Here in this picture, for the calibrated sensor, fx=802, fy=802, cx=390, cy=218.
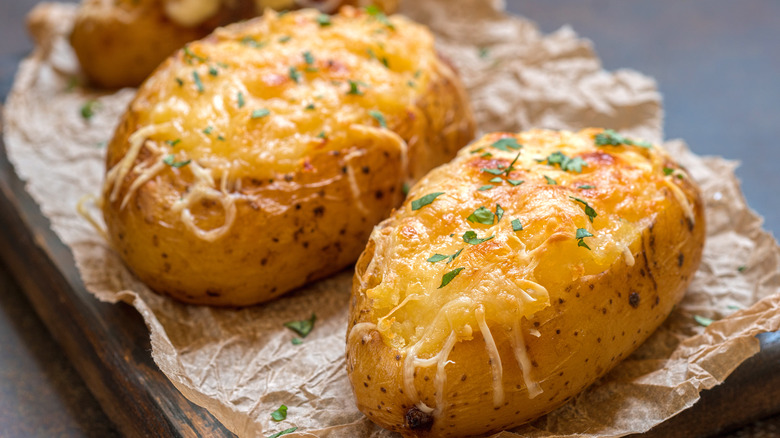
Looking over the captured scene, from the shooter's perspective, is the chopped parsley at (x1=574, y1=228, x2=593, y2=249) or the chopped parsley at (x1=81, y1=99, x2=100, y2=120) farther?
the chopped parsley at (x1=81, y1=99, x2=100, y2=120)

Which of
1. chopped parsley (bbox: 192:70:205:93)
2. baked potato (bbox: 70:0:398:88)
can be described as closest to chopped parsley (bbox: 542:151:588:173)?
chopped parsley (bbox: 192:70:205:93)

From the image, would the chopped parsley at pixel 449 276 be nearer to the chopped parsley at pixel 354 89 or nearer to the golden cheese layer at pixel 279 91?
the golden cheese layer at pixel 279 91

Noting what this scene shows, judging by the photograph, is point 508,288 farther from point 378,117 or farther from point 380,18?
point 380,18

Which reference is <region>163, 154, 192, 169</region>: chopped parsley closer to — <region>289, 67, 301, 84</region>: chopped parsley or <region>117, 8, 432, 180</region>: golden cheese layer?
<region>117, 8, 432, 180</region>: golden cheese layer

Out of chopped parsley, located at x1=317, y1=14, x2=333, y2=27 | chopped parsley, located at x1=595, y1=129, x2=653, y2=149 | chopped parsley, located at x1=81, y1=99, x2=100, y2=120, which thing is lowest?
chopped parsley, located at x1=81, y1=99, x2=100, y2=120

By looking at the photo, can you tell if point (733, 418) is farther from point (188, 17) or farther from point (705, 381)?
point (188, 17)

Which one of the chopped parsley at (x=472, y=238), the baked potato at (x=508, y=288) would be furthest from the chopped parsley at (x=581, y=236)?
the chopped parsley at (x=472, y=238)
